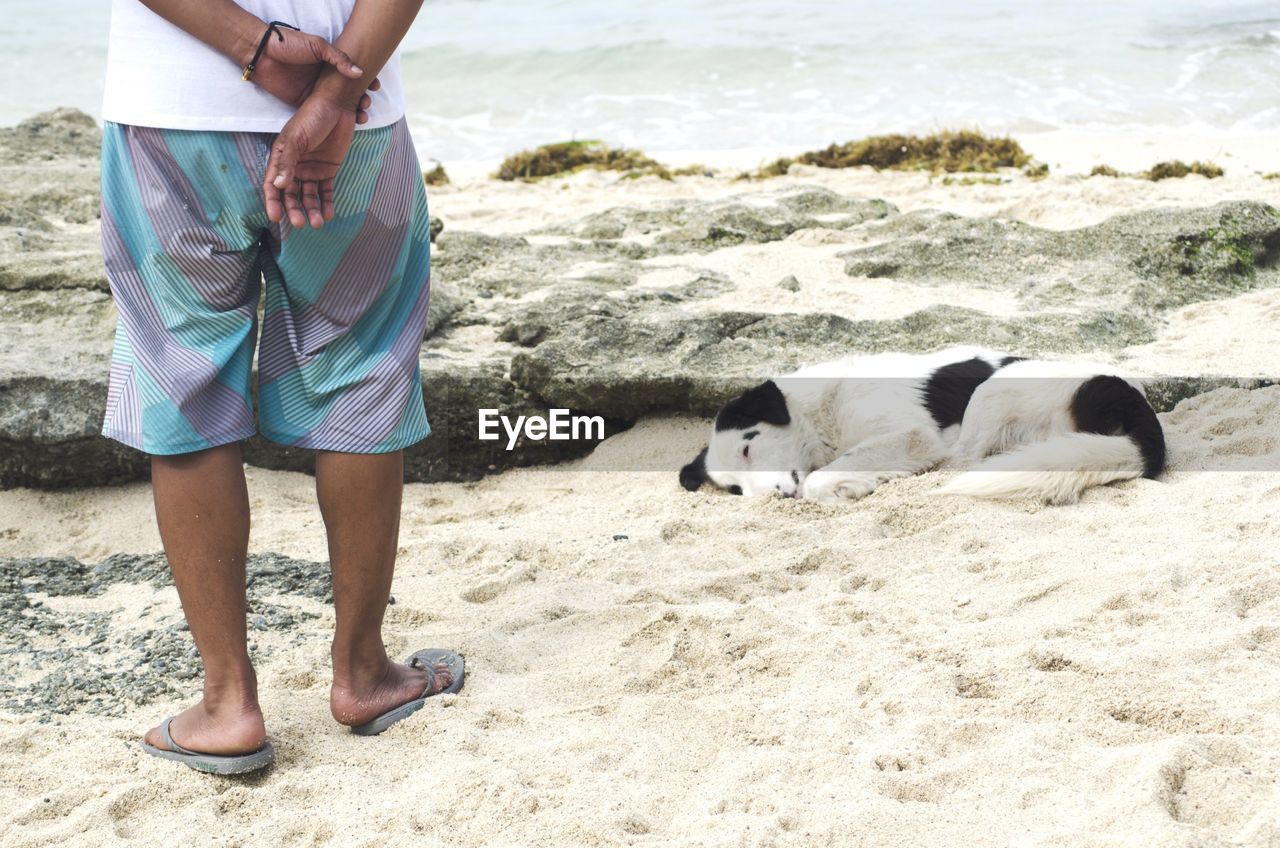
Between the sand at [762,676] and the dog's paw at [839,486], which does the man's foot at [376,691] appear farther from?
the dog's paw at [839,486]

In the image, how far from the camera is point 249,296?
94.9 inches

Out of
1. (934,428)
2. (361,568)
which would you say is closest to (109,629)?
(361,568)

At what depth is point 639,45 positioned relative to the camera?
62.3 ft

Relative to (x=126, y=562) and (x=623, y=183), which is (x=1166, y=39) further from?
(x=126, y=562)

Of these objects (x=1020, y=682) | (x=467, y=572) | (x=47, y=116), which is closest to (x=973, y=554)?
(x=1020, y=682)

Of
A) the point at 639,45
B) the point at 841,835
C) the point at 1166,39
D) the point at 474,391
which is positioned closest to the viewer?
the point at 841,835

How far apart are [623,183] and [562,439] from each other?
4.08 meters

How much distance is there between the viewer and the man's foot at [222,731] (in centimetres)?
244

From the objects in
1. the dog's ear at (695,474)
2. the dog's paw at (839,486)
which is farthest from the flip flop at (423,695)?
the dog's paw at (839,486)

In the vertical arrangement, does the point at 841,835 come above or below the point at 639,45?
below

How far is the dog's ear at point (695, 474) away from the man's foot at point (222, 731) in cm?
213

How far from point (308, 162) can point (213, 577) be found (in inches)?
33.7

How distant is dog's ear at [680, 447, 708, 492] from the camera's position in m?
4.34

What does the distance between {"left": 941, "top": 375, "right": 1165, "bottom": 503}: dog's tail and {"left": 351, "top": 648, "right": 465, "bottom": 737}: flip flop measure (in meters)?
1.79
